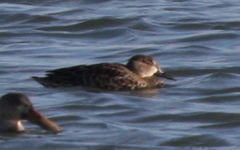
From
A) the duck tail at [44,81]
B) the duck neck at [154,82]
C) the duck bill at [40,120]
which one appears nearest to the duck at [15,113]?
the duck bill at [40,120]

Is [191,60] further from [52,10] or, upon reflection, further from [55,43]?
[52,10]

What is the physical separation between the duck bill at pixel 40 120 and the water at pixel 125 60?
115mm

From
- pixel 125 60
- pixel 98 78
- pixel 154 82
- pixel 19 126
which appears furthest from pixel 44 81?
pixel 125 60

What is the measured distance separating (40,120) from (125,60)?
5.71 m

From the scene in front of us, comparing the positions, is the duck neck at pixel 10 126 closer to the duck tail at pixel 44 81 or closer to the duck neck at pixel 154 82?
the duck tail at pixel 44 81

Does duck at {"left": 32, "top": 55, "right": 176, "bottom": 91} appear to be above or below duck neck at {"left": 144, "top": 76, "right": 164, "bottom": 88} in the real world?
above

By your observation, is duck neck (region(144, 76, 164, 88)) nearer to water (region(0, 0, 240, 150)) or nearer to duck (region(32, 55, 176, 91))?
duck (region(32, 55, 176, 91))

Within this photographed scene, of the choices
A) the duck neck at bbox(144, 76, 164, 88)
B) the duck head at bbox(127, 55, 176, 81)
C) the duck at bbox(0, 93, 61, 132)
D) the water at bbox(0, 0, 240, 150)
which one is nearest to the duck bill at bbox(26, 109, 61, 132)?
the duck at bbox(0, 93, 61, 132)

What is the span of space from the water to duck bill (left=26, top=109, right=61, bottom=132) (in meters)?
0.11

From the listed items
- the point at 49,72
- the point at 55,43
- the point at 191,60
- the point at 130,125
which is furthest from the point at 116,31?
the point at 130,125

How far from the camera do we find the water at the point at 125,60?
516 inches

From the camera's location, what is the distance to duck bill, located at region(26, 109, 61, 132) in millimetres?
13008

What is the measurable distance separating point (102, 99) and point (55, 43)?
458 centimetres

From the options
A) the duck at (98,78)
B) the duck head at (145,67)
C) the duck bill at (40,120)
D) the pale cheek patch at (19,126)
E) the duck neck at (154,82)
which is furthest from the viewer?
the duck head at (145,67)
